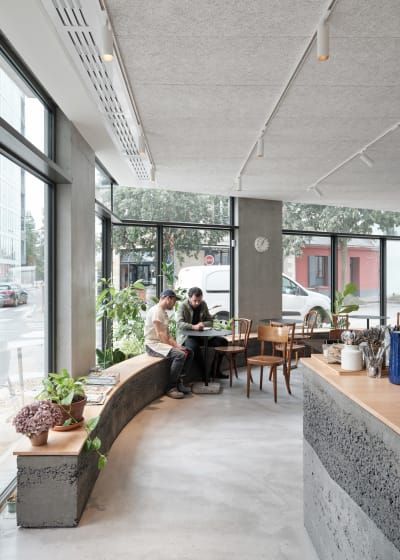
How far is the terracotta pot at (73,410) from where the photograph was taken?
301 cm

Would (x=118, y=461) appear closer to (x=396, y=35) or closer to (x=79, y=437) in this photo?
(x=79, y=437)

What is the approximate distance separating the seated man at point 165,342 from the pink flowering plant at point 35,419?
2.69 m

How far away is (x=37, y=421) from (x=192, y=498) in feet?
3.74

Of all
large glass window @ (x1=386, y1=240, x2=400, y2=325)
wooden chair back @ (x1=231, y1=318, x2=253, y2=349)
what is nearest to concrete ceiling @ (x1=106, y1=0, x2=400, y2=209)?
wooden chair back @ (x1=231, y1=318, x2=253, y2=349)

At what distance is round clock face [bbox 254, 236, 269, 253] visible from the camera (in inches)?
311

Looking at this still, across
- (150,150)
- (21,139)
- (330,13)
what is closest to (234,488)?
(21,139)

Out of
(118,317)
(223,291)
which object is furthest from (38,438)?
(223,291)

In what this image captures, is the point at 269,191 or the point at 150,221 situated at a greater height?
the point at 269,191

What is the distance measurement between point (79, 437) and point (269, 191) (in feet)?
17.2

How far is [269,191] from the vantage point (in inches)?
283

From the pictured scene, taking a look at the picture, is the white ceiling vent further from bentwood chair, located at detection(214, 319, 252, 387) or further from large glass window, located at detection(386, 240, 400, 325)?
large glass window, located at detection(386, 240, 400, 325)

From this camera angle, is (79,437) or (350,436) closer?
(350,436)

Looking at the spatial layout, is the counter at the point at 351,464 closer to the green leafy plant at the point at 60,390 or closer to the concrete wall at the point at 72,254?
the green leafy plant at the point at 60,390

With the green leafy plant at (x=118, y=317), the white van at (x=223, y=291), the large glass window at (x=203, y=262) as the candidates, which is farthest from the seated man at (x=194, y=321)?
the white van at (x=223, y=291)
